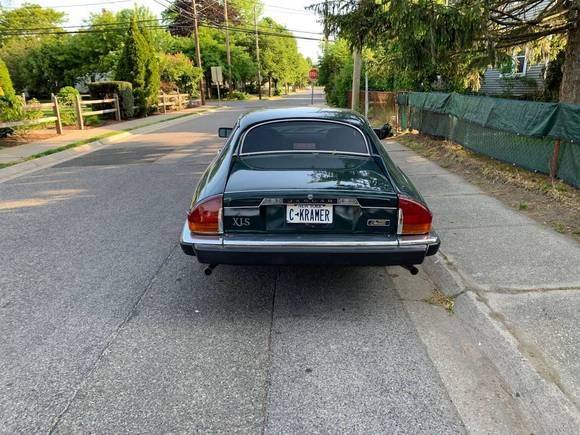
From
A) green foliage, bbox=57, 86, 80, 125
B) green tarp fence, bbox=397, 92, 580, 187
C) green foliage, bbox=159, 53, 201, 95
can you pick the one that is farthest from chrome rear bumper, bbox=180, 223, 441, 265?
green foliage, bbox=159, 53, 201, 95

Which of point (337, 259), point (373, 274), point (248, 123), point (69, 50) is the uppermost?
point (69, 50)

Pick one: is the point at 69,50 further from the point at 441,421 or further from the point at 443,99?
the point at 441,421

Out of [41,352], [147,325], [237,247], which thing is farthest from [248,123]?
[41,352]

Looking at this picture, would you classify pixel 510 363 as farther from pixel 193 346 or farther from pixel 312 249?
pixel 193 346

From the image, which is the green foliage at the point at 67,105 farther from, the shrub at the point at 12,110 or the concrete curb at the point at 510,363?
the concrete curb at the point at 510,363

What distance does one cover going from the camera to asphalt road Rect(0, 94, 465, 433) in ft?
8.25

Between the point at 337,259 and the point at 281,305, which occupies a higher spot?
the point at 337,259

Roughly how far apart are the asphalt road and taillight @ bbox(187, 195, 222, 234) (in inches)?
27.6

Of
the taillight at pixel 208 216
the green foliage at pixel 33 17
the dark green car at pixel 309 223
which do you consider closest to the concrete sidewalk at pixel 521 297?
the dark green car at pixel 309 223

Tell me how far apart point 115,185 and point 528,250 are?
6.85 m

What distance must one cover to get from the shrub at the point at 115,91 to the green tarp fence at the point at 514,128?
51.4 ft

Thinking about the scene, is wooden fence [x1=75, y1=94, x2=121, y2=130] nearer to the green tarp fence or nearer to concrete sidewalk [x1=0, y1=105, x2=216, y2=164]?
concrete sidewalk [x1=0, y1=105, x2=216, y2=164]

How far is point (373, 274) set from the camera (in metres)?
4.41

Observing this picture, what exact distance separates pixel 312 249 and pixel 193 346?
1.07 meters
